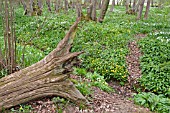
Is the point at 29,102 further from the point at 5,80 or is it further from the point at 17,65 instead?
the point at 17,65

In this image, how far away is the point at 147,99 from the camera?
6.33m

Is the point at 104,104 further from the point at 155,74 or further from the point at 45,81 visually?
the point at 155,74

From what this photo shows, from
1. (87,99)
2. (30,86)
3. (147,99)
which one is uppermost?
(30,86)

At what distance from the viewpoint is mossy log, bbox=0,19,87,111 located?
4.44m

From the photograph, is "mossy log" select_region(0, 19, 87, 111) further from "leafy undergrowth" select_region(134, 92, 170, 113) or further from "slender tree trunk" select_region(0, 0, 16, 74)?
"leafy undergrowth" select_region(134, 92, 170, 113)

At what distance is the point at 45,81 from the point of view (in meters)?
4.68

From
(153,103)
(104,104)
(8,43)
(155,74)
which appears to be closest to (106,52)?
(155,74)

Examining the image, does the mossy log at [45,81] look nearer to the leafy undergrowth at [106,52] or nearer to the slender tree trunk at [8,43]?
the leafy undergrowth at [106,52]

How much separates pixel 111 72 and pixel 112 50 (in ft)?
5.66

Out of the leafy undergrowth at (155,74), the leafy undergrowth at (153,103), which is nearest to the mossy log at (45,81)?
the leafy undergrowth at (153,103)

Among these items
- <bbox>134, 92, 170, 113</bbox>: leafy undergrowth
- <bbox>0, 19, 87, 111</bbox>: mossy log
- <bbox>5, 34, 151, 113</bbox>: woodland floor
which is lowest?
<bbox>134, 92, 170, 113</bbox>: leafy undergrowth

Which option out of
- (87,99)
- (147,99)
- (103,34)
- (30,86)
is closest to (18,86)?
(30,86)

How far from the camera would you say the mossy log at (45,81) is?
4.44 metres

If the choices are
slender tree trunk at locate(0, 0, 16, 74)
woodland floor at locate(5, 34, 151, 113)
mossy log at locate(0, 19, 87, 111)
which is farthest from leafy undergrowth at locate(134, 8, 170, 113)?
slender tree trunk at locate(0, 0, 16, 74)
